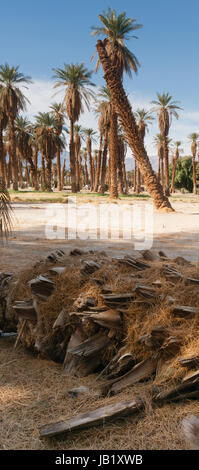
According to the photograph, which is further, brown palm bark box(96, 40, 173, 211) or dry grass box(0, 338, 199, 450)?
brown palm bark box(96, 40, 173, 211)

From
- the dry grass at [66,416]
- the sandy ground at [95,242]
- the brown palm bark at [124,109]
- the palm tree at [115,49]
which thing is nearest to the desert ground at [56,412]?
the dry grass at [66,416]

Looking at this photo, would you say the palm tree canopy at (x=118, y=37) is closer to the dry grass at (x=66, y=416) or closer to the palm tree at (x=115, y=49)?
the palm tree at (x=115, y=49)

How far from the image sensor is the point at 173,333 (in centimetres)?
211

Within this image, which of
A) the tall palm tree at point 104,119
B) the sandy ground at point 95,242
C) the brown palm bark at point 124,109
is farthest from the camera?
the tall palm tree at point 104,119

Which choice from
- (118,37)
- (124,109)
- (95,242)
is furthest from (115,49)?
(95,242)

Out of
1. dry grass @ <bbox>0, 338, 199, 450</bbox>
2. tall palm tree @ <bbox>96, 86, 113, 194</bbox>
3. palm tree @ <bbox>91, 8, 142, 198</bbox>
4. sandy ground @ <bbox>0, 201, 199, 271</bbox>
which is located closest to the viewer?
dry grass @ <bbox>0, 338, 199, 450</bbox>

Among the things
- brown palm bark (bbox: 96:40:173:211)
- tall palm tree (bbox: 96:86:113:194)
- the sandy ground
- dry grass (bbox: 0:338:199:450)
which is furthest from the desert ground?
tall palm tree (bbox: 96:86:113:194)

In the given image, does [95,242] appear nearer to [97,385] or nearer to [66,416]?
[97,385]

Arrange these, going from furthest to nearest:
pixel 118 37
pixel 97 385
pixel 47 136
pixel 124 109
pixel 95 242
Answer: pixel 47 136 < pixel 118 37 < pixel 124 109 < pixel 95 242 < pixel 97 385

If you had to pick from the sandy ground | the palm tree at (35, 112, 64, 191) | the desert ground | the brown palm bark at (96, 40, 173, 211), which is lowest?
the desert ground

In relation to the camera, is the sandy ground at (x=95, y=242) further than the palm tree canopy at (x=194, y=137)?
No

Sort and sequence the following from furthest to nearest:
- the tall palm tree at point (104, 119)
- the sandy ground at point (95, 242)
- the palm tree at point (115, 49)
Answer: the tall palm tree at point (104, 119)
the palm tree at point (115, 49)
the sandy ground at point (95, 242)

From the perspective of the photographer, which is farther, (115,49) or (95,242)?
(115,49)

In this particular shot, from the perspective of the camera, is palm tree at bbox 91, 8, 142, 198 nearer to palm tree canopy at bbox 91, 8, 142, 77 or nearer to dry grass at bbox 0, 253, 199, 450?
palm tree canopy at bbox 91, 8, 142, 77
